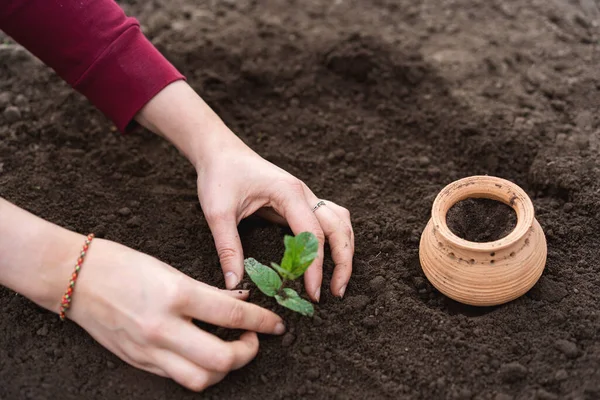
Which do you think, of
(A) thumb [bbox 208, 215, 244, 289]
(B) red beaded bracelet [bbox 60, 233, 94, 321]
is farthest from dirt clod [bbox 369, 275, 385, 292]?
(B) red beaded bracelet [bbox 60, 233, 94, 321]

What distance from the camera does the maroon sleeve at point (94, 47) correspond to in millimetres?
2498

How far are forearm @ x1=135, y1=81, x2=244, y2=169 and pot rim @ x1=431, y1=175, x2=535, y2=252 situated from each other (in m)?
0.80

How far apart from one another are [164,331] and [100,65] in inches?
45.9

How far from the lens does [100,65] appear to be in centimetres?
256

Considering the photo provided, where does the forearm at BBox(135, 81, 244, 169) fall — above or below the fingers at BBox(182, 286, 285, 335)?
above

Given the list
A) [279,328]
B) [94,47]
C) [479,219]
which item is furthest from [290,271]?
[94,47]

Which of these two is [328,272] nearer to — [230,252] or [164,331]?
[230,252]

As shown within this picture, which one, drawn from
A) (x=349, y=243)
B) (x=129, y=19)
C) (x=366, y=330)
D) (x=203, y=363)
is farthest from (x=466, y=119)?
(x=203, y=363)

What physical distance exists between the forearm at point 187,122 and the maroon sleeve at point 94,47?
40 mm

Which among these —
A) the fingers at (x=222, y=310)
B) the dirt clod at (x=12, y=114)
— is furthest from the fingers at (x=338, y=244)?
the dirt clod at (x=12, y=114)

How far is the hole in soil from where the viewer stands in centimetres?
232

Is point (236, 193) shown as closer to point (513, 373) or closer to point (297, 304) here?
point (297, 304)

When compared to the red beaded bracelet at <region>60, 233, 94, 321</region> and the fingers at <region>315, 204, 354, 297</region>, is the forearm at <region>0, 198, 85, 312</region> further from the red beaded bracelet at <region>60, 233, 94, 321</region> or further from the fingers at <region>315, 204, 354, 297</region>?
the fingers at <region>315, 204, 354, 297</region>

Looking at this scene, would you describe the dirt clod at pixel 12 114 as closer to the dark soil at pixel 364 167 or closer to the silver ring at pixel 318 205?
the dark soil at pixel 364 167
